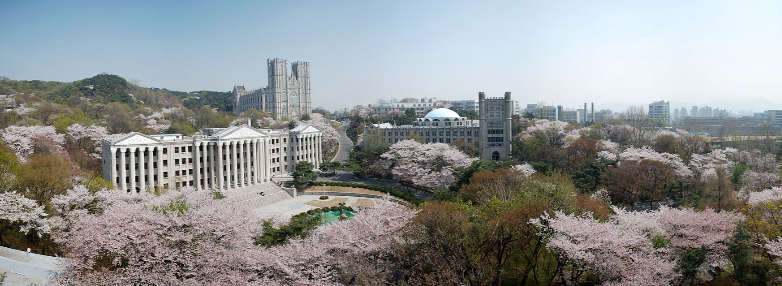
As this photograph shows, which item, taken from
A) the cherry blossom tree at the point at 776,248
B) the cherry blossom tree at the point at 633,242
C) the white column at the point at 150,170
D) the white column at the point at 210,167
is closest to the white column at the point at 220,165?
the white column at the point at 210,167

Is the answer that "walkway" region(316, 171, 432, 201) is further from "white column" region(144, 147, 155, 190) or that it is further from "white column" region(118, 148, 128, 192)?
"white column" region(118, 148, 128, 192)

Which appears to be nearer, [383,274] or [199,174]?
[383,274]

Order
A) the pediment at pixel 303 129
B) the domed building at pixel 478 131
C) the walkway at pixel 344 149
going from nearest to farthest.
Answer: the pediment at pixel 303 129 < the domed building at pixel 478 131 < the walkway at pixel 344 149

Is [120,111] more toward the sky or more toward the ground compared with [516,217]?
more toward the sky

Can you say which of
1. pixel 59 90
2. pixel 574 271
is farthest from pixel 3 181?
pixel 59 90

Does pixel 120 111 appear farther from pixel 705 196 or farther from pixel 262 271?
pixel 705 196

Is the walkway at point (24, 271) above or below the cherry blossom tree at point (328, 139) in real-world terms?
below

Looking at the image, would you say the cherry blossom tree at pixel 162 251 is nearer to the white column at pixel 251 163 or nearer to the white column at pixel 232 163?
the white column at pixel 232 163
